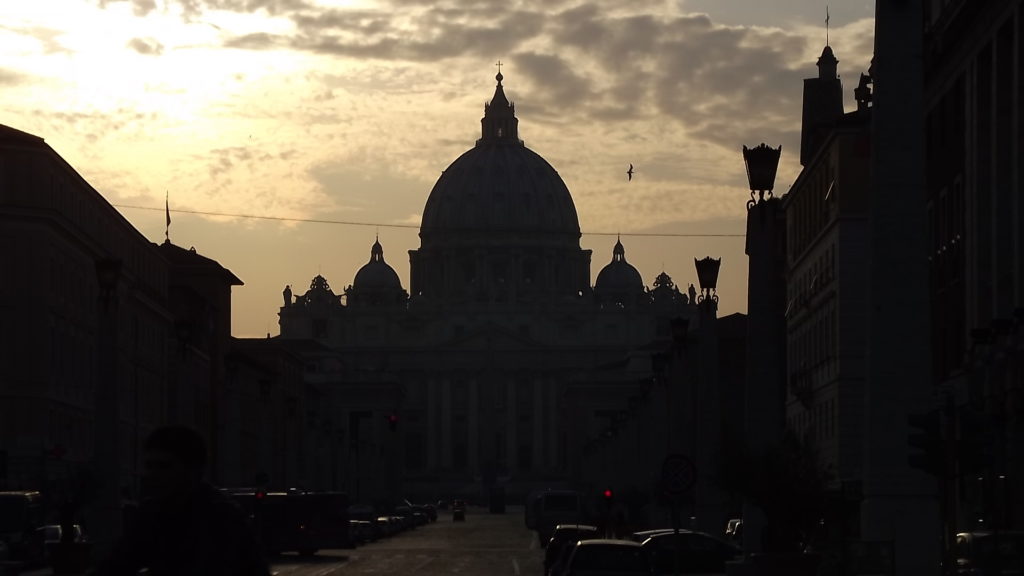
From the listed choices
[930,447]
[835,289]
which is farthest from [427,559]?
[930,447]

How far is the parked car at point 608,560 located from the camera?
30.3 m

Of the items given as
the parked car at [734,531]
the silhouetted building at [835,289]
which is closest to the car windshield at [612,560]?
the parked car at [734,531]

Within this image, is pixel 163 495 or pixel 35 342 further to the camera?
pixel 35 342

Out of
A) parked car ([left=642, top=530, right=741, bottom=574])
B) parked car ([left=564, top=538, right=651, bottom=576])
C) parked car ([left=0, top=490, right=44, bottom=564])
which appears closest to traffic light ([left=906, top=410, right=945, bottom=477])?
parked car ([left=564, top=538, right=651, bottom=576])

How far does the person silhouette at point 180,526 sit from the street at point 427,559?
32.6 metres

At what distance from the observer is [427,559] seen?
59062 millimetres

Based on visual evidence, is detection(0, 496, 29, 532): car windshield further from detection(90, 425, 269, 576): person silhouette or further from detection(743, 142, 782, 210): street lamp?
detection(90, 425, 269, 576): person silhouette

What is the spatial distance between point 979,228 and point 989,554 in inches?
755

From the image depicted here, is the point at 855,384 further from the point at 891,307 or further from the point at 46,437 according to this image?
the point at 891,307

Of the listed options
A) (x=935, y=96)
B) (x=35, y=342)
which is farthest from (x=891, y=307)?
(x=35, y=342)

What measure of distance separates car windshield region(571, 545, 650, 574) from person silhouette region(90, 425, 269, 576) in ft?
69.7

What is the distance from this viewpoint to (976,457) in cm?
2234

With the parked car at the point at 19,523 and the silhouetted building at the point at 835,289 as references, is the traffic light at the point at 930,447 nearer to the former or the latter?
the parked car at the point at 19,523

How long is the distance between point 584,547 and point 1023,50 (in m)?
15.3
